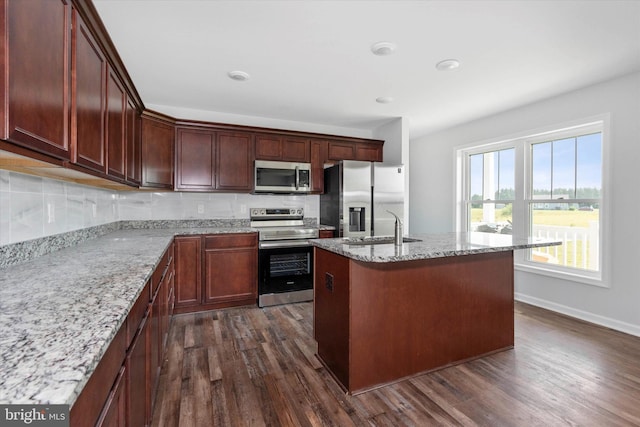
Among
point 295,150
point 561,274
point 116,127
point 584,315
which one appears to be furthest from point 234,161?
point 584,315

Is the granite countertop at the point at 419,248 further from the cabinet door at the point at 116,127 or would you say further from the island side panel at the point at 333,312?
the cabinet door at the point at 116,127

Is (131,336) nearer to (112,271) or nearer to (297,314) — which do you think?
(112,271)

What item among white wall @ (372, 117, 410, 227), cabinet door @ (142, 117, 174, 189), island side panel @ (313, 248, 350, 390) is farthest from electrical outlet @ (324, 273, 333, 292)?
white wall @ (372, 117, 410, 227)

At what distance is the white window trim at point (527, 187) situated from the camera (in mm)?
3021

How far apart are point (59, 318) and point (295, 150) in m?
3.50

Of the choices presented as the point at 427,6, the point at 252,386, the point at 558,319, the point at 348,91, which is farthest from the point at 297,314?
the point at 427,6

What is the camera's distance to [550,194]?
11.8 feet

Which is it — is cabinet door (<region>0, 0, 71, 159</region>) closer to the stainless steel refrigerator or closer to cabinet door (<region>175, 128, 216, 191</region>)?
cabinet door (<region>175, 128, 216, 191</region>)

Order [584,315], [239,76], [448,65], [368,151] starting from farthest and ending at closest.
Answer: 1. [368,151]
2. [584,315]
3. [239,76]
4. [448,65]

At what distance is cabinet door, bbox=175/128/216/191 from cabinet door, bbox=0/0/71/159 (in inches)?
91.3

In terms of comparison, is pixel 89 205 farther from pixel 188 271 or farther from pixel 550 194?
pixel 550 194

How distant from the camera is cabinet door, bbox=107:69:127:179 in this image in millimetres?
1971

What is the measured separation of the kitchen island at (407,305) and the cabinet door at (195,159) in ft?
6.82

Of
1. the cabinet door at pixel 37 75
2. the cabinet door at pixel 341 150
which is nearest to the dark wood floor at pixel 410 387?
the cabinet door at pixel 37 75
